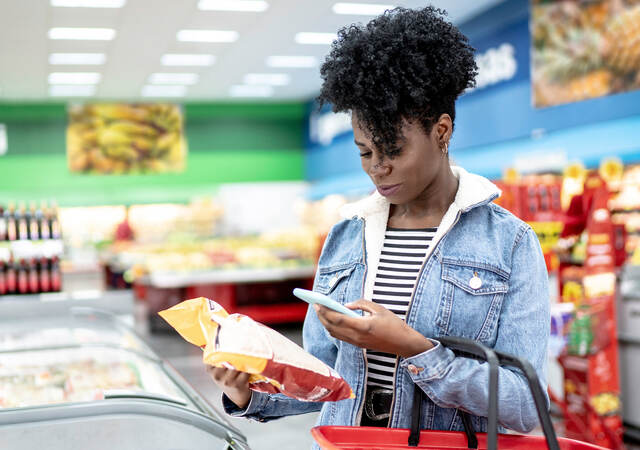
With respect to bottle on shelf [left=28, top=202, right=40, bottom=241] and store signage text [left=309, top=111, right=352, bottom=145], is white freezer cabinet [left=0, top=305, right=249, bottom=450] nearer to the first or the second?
bottle on shelf [left=28, top=202, right=40, bottom=241]

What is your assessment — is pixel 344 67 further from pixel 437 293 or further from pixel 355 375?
pixel 355 375

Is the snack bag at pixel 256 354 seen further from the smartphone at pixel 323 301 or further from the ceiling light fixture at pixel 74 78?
the ceiling light fixture at pixel 74 78

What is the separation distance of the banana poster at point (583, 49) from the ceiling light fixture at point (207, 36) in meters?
4.29

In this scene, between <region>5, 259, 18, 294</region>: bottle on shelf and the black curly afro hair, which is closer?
the black curly afro hair

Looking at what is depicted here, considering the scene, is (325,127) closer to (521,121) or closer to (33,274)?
(521,121)

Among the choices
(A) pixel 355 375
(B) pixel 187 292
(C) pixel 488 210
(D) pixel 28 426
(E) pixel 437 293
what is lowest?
(B) pixel 187 292

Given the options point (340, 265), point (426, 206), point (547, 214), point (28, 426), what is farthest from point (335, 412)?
point (547, 214)

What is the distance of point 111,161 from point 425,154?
1455 centimetres

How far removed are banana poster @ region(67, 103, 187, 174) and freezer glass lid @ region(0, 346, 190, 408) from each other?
42.0ft

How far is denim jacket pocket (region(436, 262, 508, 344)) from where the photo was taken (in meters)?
1.26

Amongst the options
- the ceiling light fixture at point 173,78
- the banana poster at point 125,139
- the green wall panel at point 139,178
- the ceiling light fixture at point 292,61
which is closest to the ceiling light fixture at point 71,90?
the banana poster at point 125,139

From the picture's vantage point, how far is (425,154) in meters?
1.29

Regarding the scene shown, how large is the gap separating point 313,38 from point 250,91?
176 inches

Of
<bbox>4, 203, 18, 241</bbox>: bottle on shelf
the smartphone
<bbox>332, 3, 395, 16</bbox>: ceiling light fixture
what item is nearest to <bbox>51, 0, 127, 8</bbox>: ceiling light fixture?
<bbox>332, 3, 395, 16</bbox>: ceiling light fixture
